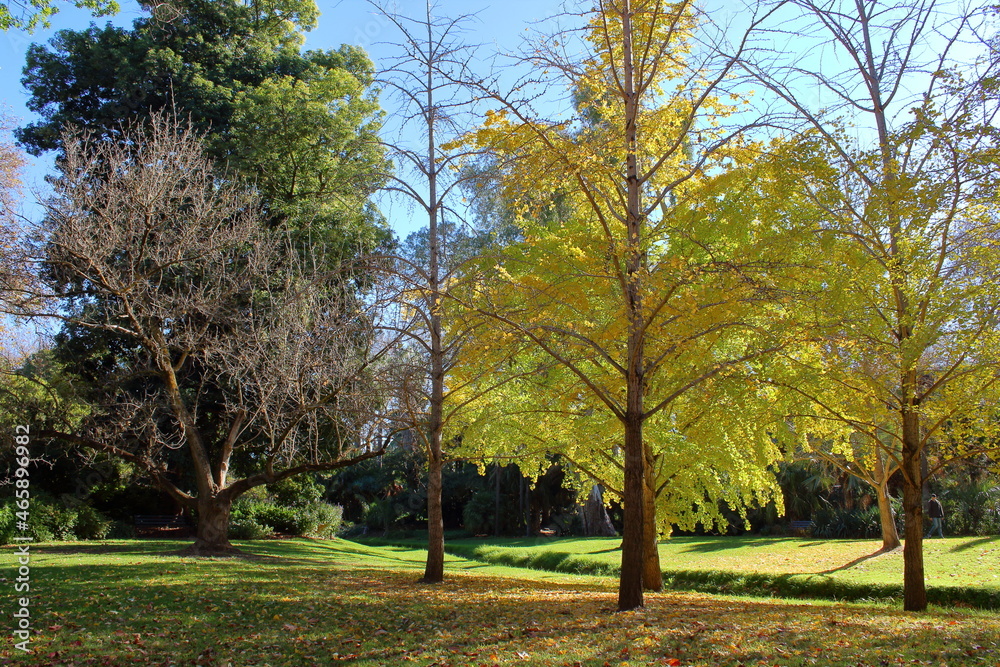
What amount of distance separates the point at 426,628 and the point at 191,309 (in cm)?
1015

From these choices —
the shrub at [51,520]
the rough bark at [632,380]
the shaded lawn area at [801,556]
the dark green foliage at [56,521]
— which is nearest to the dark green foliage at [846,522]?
the shaded lawn area at [801,556]

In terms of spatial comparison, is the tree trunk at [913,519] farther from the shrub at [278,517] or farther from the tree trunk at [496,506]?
the tree trunk at [496,506]

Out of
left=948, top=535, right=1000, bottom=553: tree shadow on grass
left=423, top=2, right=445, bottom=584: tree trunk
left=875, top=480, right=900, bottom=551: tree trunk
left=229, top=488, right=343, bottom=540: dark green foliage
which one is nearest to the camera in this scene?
left=423, top=2, right=445, bottom=584: tree trunk

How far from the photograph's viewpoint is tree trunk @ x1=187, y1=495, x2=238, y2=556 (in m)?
14.8

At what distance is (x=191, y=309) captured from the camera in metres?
14.4

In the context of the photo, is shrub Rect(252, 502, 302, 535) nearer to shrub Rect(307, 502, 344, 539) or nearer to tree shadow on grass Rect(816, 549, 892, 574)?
shrub Rect(307, 502, 344, 539)

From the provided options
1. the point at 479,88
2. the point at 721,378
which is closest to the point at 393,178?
the point at 479,88

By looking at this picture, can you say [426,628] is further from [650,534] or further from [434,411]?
[650,534]

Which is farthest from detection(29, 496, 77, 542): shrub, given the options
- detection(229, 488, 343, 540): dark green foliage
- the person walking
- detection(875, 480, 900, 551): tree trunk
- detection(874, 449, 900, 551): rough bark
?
the person walking

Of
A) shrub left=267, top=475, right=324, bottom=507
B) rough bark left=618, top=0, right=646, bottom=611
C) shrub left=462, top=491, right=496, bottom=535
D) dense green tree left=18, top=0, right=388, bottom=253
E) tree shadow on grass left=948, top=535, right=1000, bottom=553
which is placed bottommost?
shrub left=462, top=491, right=496, bottom=535

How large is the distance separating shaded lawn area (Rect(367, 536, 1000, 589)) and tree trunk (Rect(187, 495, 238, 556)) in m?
10.2

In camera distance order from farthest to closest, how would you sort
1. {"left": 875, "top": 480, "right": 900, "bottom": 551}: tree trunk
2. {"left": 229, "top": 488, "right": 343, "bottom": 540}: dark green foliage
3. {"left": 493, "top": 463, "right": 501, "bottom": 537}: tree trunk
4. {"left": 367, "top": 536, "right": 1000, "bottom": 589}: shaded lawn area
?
{"left": 493, "top": 463, "right": 501, "bottom": 537}: tree trunk < {"left": 229, "top": 488, "right": 343, "bottom": 540}: dark green foliage < {"left": 875, "top": 480, "right": 900, "bottom": 551}: tree trunk < {"left": 367, "top": 536, "right": 1000, "bottom": 589}: shaded lawn area

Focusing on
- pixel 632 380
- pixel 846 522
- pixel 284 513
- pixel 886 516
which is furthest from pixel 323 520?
pixel 632 380

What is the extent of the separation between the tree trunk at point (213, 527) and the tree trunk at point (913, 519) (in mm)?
13311
